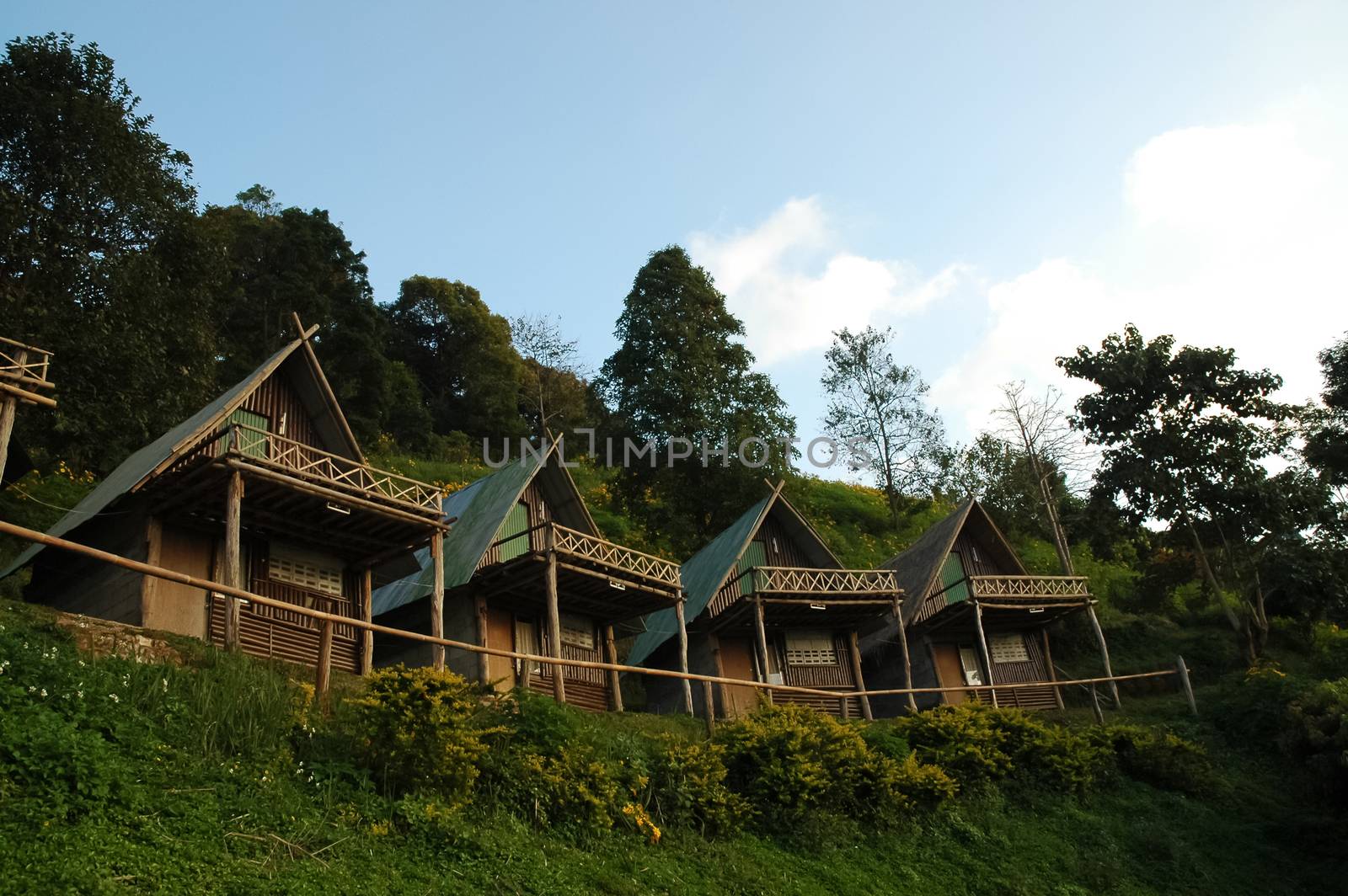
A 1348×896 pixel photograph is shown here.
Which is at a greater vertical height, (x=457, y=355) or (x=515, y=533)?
(x=457, y=355)

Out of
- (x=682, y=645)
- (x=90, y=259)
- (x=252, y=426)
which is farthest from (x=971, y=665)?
(x=90, y=259)

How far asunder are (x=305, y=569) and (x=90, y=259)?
35.5ft

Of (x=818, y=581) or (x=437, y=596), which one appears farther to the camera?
(x=818, y=581)

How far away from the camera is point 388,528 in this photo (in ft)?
72.2

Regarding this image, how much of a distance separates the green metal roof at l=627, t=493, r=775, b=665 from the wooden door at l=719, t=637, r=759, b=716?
1539mm

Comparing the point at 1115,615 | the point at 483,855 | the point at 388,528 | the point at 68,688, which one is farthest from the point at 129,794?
the point at 1115,615

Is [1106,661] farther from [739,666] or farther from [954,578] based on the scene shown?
[739,666]

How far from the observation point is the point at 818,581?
29156mm

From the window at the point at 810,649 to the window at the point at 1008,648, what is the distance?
5.30 m

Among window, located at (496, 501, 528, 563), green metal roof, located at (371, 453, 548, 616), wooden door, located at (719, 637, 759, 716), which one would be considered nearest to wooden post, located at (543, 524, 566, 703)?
window, located at (496, 501, 528, 563)

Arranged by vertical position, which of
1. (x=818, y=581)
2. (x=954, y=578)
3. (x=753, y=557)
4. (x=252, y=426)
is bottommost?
(x=818, y=581)

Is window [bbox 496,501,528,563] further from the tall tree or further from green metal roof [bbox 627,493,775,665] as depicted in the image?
the tall tree

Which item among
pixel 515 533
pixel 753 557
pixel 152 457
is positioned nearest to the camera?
pixel 152 457

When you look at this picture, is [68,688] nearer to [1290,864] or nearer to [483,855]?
[483,855]
